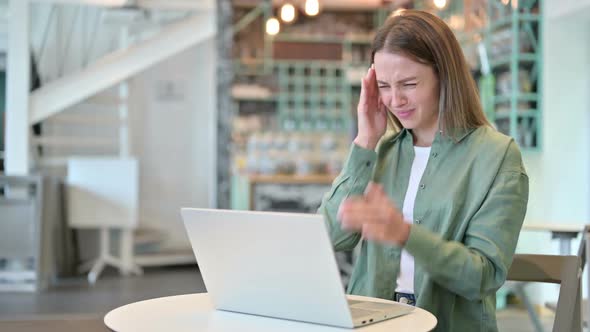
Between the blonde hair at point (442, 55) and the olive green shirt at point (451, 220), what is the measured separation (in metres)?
0.04

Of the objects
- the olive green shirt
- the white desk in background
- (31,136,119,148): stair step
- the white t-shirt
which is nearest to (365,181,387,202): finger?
the olive green shirt

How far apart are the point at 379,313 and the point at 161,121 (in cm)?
854

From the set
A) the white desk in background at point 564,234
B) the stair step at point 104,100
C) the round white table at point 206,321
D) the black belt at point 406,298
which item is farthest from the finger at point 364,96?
the stair step at point 104,100

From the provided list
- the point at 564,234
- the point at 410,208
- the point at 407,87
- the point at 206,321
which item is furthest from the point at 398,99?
the point at 564,234

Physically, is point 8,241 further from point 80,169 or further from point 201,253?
point 201,253

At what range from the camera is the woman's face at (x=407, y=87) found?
1.88 metres

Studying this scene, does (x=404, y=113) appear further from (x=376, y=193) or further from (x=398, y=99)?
(x=376, y=193)

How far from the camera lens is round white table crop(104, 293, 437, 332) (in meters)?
1.55

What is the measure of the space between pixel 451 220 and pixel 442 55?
0.39 m

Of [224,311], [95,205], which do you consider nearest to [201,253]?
[224,311]

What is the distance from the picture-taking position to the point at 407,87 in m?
1.91

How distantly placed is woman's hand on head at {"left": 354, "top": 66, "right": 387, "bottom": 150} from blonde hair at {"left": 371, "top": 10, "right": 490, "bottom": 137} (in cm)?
13

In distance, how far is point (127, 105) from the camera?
29.5 feet

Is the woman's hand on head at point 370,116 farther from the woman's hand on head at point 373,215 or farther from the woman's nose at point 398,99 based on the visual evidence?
the woman's hand on head at point 373,215
